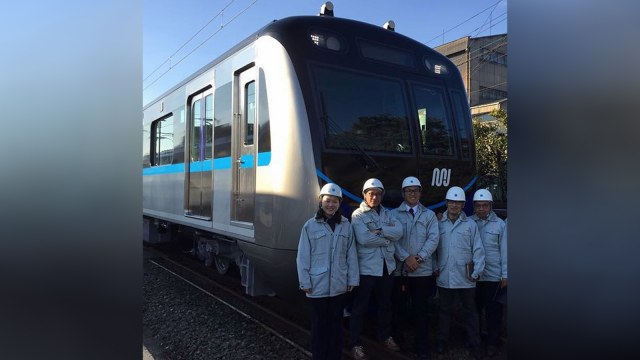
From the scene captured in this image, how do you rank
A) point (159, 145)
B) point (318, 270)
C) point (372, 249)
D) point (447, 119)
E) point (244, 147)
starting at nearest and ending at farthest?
point (318, 270)
point (372, 249)
point (244, 147)
point (447, 119)
point (159, 145)

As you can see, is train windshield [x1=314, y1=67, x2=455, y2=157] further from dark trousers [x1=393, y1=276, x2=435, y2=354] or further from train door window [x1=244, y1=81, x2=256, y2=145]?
dark trousers [x1=393, y1=276, x2=435, y2=354]

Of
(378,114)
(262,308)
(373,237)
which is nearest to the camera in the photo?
(373,237)

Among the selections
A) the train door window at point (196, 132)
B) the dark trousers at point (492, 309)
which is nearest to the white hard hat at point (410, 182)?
the dark trousers at point (492, 309)

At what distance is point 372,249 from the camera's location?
161 inches

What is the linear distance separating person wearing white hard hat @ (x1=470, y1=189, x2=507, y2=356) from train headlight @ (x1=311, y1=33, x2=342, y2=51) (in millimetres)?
2144

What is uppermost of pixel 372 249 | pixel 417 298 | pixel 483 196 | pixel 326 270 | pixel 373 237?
pixel 483 196

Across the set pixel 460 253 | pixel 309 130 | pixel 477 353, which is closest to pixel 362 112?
pixel 309 130

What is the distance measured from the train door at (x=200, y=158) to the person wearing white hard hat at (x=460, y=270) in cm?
306

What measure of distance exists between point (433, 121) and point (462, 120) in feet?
1.66

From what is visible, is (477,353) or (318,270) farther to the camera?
(477,353)

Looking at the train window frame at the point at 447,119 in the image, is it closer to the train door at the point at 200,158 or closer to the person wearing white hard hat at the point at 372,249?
the person wearing white hard hat at the point at 372,249

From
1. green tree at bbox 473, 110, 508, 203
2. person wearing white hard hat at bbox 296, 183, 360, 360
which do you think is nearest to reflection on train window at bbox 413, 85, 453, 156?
person wearing white hard hat at bbox 296, 183, 360, 360

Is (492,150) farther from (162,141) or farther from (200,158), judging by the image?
(200,158)

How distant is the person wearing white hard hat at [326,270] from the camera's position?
3650 mm
